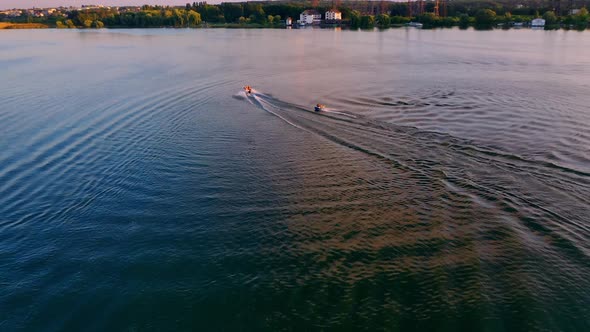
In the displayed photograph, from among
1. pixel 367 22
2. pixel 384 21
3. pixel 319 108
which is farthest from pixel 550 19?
pixel 319 108

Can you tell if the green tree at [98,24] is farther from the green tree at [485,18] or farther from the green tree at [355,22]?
the green tree at [485,18]

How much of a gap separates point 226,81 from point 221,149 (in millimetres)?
27439

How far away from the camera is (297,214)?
1962cm


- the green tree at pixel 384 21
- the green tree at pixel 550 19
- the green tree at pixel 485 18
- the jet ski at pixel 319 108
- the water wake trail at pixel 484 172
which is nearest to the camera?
the water wake trail at pixel 484 172

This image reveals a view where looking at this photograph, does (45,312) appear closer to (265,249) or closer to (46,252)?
(46,252)

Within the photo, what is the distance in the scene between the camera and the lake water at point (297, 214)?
45.9ft

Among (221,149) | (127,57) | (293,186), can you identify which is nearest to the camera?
(293,186)

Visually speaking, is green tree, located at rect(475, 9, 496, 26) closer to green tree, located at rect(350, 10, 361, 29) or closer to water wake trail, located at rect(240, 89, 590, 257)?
green tree, located at rect(350, 10, 361, 29)

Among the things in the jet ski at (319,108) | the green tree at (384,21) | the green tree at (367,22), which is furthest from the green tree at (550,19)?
the jet ski at (319,108)

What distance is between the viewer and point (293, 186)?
73.6 feet

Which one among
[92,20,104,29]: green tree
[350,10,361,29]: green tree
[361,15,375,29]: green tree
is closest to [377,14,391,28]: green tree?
[361,15,375,29]: green tree

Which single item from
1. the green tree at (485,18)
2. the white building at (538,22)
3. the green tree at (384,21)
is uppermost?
the green tree at (384,21)

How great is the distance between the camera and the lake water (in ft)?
45.9

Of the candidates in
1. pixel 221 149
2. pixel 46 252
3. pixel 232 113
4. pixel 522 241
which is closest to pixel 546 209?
pixel 522 241
